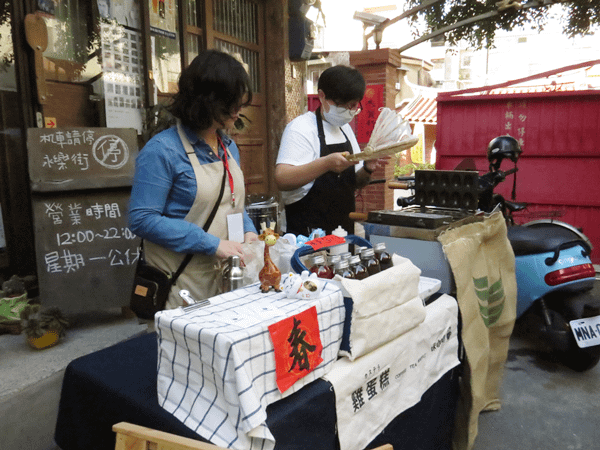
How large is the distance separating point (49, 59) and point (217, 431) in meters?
3.31

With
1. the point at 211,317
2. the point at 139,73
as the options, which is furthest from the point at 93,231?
the point at 211,317

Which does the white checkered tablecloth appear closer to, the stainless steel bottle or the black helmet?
the stainless steel bottle

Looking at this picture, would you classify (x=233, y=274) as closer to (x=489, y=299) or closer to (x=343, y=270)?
(x=343, y=270)

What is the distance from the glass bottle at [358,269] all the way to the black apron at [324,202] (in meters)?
1.31

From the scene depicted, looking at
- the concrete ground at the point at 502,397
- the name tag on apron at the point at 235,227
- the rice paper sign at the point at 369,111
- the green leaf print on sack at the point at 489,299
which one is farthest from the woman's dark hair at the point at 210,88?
the rice paper sign at the point at 369,111

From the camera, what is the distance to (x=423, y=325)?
183 centimetres

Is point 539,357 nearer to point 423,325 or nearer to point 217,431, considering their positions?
point 423,325

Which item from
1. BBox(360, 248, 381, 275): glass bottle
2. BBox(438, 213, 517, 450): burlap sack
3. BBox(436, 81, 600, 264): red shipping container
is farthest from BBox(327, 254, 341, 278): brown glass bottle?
BBox(436, 81, 600, 264): red shipping container

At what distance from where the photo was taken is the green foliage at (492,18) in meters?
10.4

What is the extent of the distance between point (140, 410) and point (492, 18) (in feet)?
37.3

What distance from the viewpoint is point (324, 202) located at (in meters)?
3.06

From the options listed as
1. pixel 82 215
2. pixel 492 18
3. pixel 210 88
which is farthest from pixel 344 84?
pixel 492 18

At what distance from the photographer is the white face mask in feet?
9.63

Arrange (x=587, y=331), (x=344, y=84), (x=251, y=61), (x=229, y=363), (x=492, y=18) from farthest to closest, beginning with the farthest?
(x=492, y=18) < (x=251, y=61) < (x=587, y=331) < (x=344, y=84) < (x=229, y=363)
